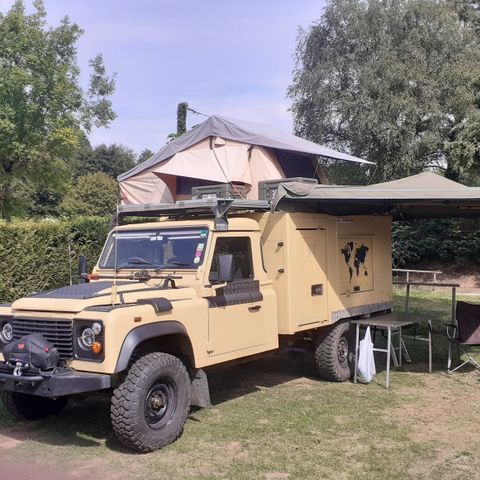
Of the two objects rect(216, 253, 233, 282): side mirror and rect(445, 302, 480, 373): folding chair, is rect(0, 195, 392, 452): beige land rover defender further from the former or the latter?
rect(445, 302, 480, 373): folding chair

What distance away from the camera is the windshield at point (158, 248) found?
5820 mm

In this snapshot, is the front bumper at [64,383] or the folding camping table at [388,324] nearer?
the front bumper at [64,383]

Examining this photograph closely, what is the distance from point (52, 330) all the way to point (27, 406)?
131cm

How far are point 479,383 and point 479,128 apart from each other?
15007 millimetres

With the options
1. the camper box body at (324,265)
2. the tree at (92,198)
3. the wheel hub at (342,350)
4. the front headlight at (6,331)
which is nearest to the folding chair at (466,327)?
the camper box body at (324,265)

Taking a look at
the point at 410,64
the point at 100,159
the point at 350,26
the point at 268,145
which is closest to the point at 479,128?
the point at 410,64

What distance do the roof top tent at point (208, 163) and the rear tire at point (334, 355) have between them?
3575mm

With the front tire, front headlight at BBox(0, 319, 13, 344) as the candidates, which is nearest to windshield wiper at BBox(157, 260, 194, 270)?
the front tire

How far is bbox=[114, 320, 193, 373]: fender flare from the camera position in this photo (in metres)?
4.55

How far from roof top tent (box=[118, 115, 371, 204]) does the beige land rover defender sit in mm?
3142

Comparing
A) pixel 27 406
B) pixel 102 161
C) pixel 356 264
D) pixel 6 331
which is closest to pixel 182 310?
pixel 6 331

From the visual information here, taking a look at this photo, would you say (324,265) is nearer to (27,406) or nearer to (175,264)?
(175,264)

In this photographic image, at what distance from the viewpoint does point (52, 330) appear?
4.89m

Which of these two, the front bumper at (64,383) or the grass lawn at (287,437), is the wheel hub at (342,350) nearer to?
the grass lawn at (287,437)
